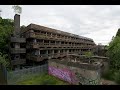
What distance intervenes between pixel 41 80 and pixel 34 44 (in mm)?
4284

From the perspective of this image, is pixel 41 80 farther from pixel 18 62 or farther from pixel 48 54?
pixel 48 54

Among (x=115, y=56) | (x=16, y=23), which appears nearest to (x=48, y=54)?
(x=16, y=23)

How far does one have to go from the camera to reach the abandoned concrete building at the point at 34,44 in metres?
13.2

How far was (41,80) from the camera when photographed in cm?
995

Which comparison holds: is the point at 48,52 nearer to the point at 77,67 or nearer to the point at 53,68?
the point at 53,68

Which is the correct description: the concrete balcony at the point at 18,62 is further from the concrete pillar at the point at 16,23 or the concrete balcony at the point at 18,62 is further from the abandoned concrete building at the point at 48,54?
the concrete pillar at the point at 16,23

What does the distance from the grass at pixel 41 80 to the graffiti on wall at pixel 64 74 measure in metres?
0.25

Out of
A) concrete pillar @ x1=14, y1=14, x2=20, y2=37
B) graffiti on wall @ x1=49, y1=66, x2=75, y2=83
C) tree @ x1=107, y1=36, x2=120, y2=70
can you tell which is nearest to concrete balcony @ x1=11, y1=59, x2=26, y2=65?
concrete pillar @ x1=14, y1=14, x2=20, y2=37

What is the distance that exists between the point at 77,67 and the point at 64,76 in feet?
4.17

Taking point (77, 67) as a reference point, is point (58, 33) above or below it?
above

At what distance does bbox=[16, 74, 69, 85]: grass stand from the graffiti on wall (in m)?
0.25
